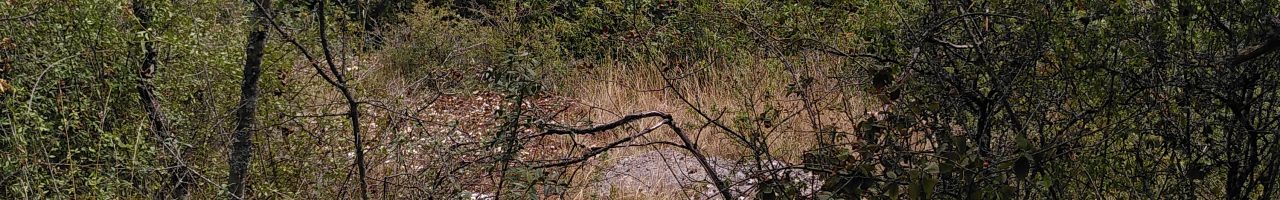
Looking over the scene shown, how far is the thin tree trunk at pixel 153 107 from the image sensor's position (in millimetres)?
3494

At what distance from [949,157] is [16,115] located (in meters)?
2.41

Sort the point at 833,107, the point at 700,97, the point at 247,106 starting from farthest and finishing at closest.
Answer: the point at 700,97
the point at 833,107
the point at 247,106

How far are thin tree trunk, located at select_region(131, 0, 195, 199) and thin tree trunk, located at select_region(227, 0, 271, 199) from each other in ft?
0.78

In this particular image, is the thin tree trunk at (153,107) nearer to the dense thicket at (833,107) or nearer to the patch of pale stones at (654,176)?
the dense thicket at (833,107)

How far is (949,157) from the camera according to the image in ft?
8.68

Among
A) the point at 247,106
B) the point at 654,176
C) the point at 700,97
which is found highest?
the point at 700,97

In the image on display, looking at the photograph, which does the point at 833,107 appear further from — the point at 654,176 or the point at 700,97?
the point at 700,97

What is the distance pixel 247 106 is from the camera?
10.2 feet

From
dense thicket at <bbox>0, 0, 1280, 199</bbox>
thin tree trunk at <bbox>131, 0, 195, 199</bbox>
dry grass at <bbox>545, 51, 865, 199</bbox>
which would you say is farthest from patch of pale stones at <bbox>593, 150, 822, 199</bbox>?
thin tree trunk at <bbox>131, 0, 195, 199</bbox>

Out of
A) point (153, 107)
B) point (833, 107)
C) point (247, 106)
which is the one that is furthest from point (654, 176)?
point (247, 106)

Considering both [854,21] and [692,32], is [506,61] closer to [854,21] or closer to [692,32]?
[854,21]

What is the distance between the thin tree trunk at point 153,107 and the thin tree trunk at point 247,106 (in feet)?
0.78

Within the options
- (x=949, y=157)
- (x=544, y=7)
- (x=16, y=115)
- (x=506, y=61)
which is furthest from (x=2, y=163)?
(x=544, y=7)

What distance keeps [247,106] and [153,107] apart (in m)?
0.67
